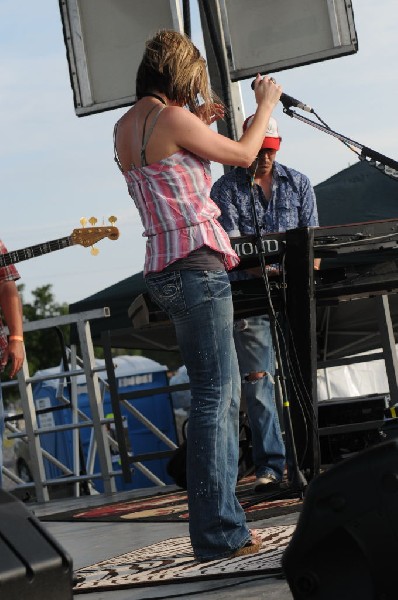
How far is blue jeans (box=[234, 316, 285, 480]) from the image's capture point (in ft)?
18.7

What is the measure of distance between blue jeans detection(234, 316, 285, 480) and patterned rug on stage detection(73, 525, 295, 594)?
1.43 meters

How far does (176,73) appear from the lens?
12.3ft

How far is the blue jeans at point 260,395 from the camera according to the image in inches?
225

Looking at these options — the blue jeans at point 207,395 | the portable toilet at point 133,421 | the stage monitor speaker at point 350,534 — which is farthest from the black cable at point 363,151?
the portable toilet at point 133,421

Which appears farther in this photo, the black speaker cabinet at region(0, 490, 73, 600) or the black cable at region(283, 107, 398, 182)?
the black cable at region(283, 107, 398, 182)

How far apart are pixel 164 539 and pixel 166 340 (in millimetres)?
5377

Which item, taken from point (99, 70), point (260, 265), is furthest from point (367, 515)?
point (99, 70)

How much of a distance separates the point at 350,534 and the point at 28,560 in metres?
0.60

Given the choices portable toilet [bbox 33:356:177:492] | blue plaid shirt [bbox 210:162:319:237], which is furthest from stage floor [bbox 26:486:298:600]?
portable toilet [bbox 33:356:177:492]

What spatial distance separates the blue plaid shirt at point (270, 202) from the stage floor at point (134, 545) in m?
1.55

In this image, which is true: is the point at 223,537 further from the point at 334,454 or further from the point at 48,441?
the point at 48,441

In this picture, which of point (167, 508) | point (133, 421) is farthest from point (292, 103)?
point (133, 421)

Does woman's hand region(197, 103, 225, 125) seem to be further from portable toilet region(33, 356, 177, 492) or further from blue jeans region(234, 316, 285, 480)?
portable toilet region(33, 356, 177, 492)

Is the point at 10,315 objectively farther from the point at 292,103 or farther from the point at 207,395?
the point at 292,103
